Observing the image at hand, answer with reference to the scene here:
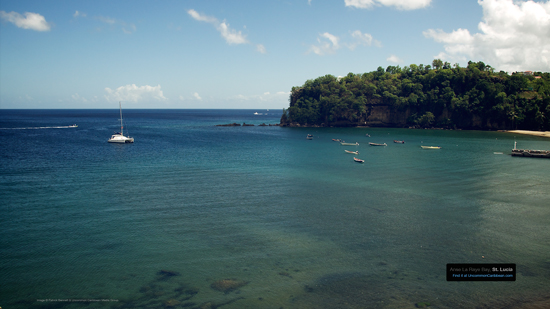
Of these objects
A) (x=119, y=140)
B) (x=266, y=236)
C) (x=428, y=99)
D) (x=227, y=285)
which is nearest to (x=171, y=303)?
(x=227, y=285)

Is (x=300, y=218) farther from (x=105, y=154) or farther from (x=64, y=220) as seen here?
(x=105, y=154)

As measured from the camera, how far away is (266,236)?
86.9ft

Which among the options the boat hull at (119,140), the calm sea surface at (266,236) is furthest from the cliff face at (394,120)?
the calm sea surface at (266,236)

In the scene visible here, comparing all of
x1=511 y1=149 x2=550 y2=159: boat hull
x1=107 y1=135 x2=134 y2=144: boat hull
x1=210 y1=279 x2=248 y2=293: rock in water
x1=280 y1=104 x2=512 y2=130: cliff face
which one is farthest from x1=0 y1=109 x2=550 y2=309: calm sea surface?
x1=280 y1=104 x2=512 y2=130: cliff face

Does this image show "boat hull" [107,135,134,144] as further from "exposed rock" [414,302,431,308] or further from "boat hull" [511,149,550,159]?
"boat hull" [511,149,550,159]

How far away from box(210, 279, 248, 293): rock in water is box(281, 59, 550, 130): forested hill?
449ft

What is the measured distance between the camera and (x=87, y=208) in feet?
108

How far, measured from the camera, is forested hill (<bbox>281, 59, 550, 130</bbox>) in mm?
124812

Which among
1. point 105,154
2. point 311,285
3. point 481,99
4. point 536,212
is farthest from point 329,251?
point 481,99

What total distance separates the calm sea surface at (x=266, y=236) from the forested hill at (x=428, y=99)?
8871cm

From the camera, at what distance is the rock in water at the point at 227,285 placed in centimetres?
1922

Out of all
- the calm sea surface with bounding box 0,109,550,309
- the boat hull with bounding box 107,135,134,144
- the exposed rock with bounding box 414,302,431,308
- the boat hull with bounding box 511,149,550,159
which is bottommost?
the exposed rock with bounding box 414,302,431,308

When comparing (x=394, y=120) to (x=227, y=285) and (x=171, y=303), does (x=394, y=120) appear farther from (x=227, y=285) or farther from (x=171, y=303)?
(x=171, y=303)

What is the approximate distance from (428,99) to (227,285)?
144254 mm
